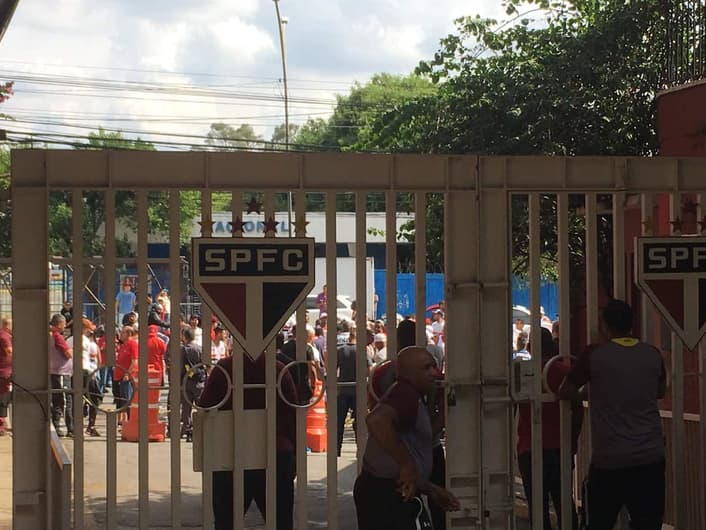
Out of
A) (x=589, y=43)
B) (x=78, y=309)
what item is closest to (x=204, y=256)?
(x=78, y=309)

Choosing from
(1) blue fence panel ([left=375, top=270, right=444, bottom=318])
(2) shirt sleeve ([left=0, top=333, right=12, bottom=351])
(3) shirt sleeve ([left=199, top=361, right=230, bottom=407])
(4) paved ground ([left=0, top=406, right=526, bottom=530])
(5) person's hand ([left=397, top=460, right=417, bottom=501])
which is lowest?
(4) paved ground ([left=0, top=406, right=526, bottom=530])

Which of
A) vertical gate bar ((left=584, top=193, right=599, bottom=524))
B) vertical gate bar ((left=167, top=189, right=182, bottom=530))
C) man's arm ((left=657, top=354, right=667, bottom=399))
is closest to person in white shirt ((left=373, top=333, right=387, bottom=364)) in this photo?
vertical gate bar ((left=584, top=193, right=599, bottom=524))

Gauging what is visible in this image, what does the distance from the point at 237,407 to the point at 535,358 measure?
1730mm

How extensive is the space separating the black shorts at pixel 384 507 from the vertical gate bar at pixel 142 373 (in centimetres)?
117

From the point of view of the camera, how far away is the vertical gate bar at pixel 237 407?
20.5ft

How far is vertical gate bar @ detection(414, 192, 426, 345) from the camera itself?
632 cm

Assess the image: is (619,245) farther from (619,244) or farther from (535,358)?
Result: (535,358)

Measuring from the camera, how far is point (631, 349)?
6.33m

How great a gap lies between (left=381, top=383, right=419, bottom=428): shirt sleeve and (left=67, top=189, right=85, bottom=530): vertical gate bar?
1.63 meters

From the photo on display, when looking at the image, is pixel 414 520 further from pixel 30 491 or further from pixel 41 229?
pixel 41 229

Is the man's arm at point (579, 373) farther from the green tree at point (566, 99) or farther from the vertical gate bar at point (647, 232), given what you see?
the green tree at point (566, 99)

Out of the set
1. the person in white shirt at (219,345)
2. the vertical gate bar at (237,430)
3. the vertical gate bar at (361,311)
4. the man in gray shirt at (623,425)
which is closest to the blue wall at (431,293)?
the person in white shirt at (219,345)

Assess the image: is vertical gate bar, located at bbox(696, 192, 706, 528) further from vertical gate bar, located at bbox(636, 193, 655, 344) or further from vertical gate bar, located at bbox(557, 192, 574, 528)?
vertical gate bar, located at bbox(557, 192, 574, 528)

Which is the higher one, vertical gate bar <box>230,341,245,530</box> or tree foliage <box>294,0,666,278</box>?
tree foliage <box>294,0,666,278</box>
